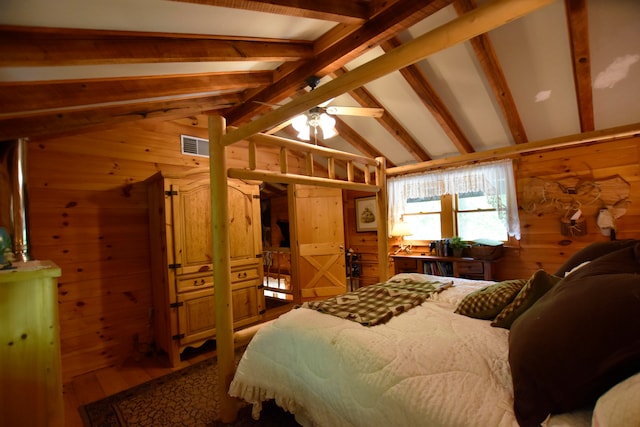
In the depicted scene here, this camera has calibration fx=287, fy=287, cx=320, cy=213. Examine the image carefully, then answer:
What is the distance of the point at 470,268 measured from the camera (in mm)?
3764

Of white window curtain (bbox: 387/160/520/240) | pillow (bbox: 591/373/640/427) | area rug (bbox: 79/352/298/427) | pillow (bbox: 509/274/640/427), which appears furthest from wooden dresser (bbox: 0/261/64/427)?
white window curtain (bbox: 387/160/520/240)

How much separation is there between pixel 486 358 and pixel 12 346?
A: 1.91m

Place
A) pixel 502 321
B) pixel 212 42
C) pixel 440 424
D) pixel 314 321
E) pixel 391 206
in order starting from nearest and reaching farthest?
1. pixel 440 424
2. pixel 502 321
3. pixel 314 321
4. pixel 212 42
5. pixel 391 206

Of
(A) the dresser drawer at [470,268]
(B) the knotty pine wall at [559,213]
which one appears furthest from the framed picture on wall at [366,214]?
(B) the knotty pine wall at [559,213]

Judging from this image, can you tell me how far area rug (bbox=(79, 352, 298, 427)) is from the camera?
73.0 inches

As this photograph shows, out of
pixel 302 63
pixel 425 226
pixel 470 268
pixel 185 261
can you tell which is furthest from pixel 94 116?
pixel 425 226

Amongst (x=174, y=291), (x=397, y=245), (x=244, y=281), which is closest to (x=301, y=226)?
(x=244, y=281)

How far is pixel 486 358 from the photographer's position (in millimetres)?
1164

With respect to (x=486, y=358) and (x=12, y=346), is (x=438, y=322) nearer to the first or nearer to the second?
(x=486, y=358)

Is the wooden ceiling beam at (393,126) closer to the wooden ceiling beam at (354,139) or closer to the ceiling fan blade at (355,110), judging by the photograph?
the wooden ceiling beam at (354,139)

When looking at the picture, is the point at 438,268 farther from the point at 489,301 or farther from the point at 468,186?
the point at 489,301

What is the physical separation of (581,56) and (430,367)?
9.27ft

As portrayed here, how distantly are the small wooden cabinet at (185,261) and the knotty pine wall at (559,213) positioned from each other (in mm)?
3528

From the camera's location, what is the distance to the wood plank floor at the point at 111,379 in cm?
219
